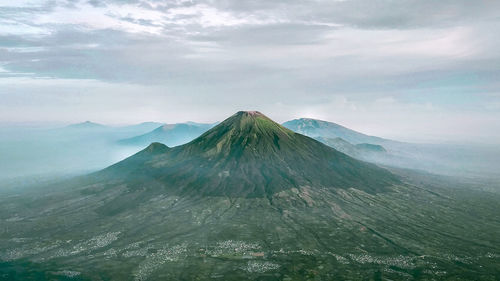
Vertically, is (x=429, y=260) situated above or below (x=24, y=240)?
above

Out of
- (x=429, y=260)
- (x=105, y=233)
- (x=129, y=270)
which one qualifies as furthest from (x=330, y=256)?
(x=105, y=233)

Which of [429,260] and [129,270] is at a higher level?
[429,260]

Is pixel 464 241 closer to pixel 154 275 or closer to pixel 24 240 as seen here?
pixel 154 275

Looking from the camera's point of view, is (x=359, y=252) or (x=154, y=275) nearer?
(x=154, y=275)

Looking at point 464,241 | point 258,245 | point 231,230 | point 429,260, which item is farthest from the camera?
point 231,230

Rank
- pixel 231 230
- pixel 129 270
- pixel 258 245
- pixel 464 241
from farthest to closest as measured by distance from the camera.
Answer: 1. pixel 231 230
2. pixel 464 241
3. pixel 258 245
4. pixel 129 270

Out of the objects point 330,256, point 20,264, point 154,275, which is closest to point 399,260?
point 330,256

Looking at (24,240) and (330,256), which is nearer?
(330,256)

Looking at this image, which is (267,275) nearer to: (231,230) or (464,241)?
(231,230)

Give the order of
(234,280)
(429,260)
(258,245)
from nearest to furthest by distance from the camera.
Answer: (234,280) < (429,260) < (258,245)
